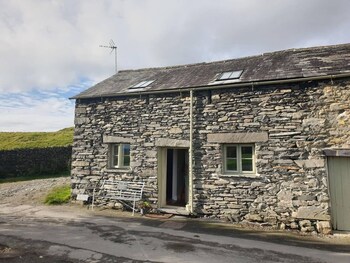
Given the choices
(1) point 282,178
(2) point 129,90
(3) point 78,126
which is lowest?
(1) point 282,178

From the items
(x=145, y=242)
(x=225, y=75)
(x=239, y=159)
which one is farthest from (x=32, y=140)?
(x=145, y=242)

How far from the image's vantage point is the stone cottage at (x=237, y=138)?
295 inches

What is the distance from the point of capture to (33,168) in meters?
18.2

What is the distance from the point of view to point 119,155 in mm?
10297

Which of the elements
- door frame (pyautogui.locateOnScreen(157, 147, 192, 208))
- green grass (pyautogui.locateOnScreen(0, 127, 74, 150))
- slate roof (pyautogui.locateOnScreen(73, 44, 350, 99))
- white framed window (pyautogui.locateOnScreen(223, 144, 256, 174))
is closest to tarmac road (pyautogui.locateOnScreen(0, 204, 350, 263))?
door frame (pyautogui.locateOnScreen(157, 147, 192, 208))

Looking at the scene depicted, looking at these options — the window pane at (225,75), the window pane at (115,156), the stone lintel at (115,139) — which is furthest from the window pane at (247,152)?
the window pane at (115,156)

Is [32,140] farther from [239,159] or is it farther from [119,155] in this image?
[239,159]

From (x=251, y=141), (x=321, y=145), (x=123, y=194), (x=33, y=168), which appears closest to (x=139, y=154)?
(x=123, y=194)

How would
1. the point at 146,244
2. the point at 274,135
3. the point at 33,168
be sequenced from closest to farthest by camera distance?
the point at 146,244 < the point at 274,135 < the point at 33,168

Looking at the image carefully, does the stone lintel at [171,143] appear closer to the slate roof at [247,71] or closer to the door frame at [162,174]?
the door frame at [162,174]

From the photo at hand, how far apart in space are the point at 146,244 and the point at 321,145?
17.7ft

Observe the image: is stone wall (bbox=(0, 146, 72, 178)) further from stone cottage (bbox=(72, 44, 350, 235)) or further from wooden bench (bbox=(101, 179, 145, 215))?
wooden bench (bbox=(101, 179, 145, 215))

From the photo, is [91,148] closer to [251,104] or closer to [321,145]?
[251,104]

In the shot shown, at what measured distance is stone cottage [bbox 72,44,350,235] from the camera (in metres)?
7.50
